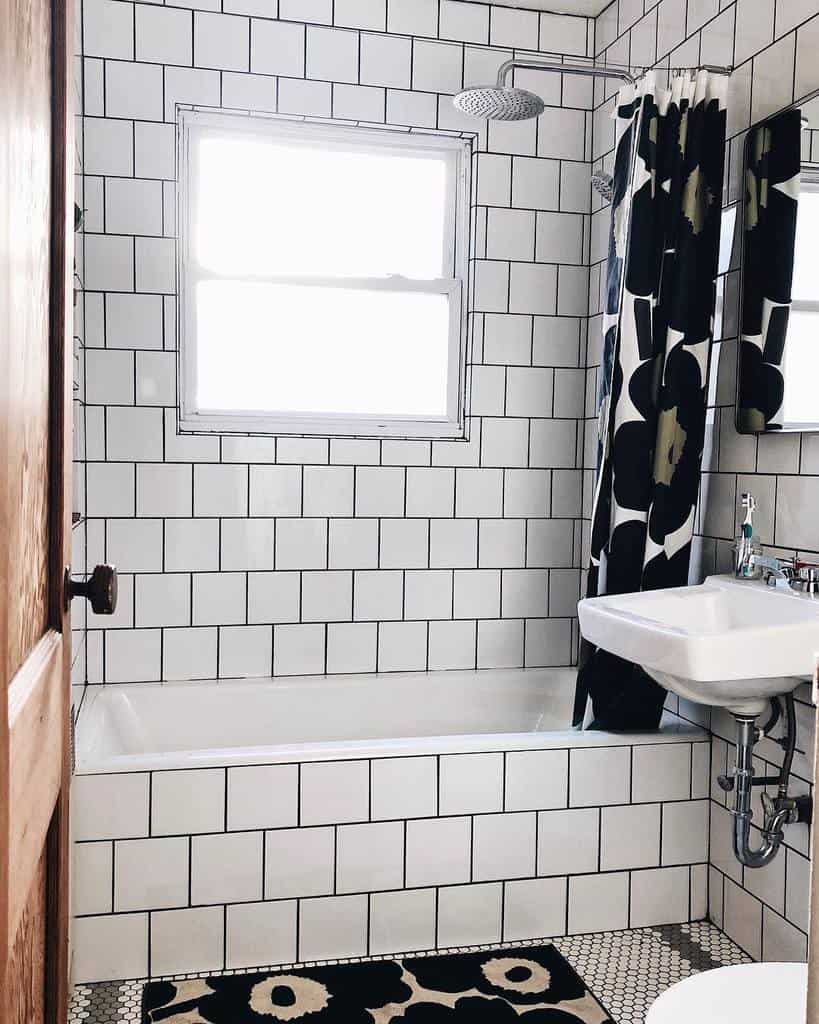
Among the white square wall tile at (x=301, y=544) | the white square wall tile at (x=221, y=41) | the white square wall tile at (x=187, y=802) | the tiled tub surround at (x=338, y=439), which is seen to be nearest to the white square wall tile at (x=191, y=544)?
the tiled tub surround at (x=338, y=439)

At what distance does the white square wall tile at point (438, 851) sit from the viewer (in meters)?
2.51

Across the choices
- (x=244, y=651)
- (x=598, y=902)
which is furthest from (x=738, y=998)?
(x=244, y=651)

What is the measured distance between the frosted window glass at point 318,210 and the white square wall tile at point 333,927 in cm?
196

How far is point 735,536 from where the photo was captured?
103 inches

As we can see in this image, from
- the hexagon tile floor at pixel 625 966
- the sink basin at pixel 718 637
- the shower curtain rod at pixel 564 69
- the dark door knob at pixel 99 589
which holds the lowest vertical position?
the hexagon tile floor at pixel 625 966

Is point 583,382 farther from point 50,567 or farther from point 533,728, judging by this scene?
point 50,567

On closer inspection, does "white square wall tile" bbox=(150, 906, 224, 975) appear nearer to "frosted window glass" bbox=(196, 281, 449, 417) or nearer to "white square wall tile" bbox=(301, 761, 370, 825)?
"white square wall tile" bbox=(301, 761, 370, 825)

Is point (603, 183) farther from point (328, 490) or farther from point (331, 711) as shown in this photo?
point (331, 711)

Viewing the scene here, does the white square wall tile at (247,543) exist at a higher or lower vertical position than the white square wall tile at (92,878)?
higher

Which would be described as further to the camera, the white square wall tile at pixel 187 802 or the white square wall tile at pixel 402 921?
the white square wall tile at pixel 402 921

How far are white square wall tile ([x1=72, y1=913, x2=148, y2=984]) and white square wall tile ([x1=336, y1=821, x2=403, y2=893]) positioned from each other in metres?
0.50

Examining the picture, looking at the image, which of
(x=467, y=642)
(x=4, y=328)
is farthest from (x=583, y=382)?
(x=4, y=328)

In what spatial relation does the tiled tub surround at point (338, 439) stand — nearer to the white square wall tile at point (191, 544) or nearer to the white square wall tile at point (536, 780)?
the white square wall tile at point (191, 544)

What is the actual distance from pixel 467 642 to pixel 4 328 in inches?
110
